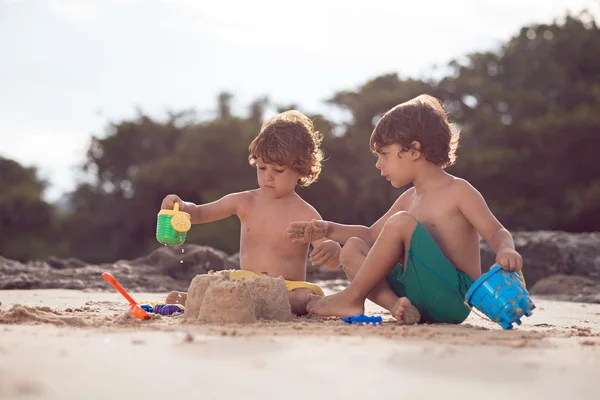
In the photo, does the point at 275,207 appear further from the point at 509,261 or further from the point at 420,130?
the point at 509,261

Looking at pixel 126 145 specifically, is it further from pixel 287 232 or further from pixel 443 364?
pixel 443 364

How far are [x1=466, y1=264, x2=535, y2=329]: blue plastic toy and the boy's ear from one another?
2.45ft

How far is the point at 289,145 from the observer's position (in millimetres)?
3973

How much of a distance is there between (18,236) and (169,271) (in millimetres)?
12302

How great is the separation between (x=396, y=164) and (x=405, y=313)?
2.50 ft

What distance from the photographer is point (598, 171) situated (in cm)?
1565

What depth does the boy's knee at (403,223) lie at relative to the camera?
322 cm

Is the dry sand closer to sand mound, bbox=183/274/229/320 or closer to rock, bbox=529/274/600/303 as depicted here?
sand mound, bbox=183/274/229/320

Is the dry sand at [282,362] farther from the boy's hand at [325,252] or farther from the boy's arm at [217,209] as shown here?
the boy's arm at [217,209]

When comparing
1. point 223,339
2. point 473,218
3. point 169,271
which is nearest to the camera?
A: point 223,339

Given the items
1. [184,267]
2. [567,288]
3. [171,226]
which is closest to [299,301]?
[171,226]

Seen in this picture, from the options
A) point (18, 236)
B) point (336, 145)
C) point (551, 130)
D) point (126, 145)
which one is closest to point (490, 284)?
point (551, 130)

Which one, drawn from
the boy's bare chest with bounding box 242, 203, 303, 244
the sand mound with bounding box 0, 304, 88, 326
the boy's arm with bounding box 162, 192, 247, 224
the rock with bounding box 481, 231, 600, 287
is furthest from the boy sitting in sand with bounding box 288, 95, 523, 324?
the rock with bounding box 481, 231, 600, 287

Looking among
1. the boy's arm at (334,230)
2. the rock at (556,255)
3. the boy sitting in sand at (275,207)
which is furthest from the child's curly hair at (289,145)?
the rock at (556,255)
